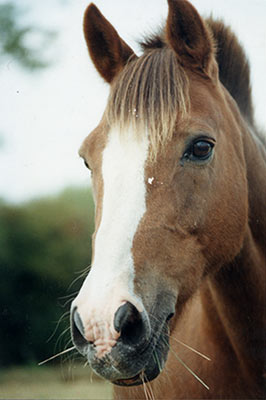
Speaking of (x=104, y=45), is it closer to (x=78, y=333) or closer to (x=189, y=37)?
(x=189, y=37)

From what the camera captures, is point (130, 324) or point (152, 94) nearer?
point (130, 324)

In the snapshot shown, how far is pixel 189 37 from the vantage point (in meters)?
2.12

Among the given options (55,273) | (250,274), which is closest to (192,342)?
(250,274)

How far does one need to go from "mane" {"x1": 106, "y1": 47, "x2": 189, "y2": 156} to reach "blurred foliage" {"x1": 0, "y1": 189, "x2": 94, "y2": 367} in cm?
119

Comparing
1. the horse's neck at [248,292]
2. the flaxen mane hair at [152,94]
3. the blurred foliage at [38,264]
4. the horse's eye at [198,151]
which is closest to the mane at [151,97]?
the flaxen mane hair at [152,94]

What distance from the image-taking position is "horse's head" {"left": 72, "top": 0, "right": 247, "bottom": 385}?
1.54m

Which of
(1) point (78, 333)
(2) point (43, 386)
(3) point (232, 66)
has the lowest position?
(2) point (43, 386)

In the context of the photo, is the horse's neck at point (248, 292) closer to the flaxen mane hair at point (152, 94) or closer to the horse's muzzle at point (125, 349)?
the flaxen mane hair at point (152, 94)

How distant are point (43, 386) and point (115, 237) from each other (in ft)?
6.30

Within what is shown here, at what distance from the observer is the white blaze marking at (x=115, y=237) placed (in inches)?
58.4

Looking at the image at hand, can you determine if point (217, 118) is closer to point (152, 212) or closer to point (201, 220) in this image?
point (201, 220)

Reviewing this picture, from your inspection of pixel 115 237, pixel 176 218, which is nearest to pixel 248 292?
pixel 176 218

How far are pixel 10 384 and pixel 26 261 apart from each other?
85 centimetres

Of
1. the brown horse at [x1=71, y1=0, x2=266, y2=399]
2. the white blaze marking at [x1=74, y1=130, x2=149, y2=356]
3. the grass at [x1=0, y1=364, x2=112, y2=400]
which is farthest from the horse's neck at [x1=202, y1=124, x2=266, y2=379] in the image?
the grass at [x1=0, y1=364, x2=112, y2=400]
